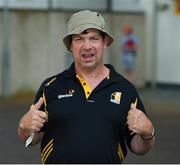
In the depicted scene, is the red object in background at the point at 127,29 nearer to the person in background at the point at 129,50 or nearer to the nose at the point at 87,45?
the person in background at the point at 129,50

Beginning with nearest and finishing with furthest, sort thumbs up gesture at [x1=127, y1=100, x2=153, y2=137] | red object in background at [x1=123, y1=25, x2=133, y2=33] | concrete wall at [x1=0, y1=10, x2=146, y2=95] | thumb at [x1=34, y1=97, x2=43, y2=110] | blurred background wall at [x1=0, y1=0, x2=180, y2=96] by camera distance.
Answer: thumbs up gesture at [x1=127, y1=100, x2=153, y2=137] < thumb at [x1=34, y1=97, x2=43, y2=110] < blurred background wall at [x1=0, y1=0, x2=180, y2=96] < concrete wall at [x1=0, y1=10, x2=146, y2=95] < red object in background at [x1=123, y1=25, x2=133, y2=33]

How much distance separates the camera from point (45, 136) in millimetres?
3270

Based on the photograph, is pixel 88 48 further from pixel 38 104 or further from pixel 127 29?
pixel 127 29

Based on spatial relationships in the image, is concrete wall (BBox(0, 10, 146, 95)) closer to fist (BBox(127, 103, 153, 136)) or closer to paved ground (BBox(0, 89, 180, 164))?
paved ground (BBox(0, 89, 180, 164))

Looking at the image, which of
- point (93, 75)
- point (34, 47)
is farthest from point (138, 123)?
point (34, 47)

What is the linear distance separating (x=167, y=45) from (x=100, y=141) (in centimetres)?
1424

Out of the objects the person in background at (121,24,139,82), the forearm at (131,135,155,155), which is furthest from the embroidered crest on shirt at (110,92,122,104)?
the person in background at (121,24,139,82)

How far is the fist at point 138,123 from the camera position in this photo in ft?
10.0

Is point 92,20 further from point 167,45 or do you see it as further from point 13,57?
point 167,45

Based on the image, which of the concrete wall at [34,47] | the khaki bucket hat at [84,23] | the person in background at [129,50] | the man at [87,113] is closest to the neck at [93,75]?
the man at [87,113]

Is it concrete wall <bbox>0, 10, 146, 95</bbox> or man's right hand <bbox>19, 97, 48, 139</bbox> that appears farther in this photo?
concrete wall <bbox>0, 10, 146, 95</bbox>

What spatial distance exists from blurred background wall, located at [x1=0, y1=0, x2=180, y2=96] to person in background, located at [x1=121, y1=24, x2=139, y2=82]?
166 millimetres

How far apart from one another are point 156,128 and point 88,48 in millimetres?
7479

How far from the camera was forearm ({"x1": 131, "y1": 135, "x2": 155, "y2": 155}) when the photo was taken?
10.5 feet
